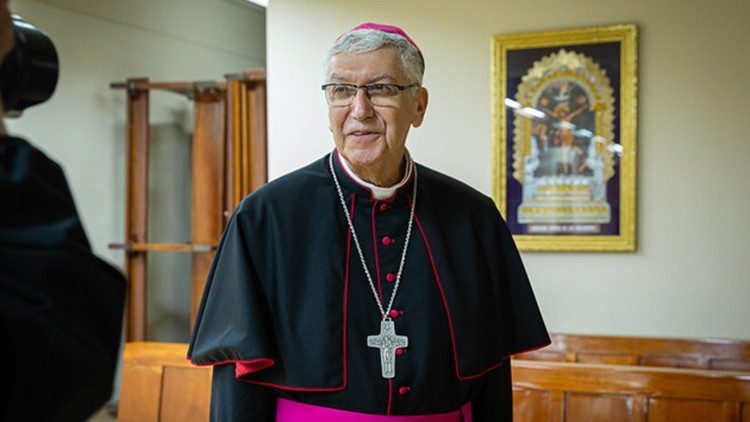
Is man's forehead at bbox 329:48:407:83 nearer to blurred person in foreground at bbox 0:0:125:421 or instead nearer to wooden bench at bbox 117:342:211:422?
blurred person in foreground at bbox 0:0:125:421

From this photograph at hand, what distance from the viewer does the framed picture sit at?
465 cm

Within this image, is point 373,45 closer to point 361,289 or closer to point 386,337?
point 361,289

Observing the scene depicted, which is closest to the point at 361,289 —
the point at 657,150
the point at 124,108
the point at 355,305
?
the point at 355,305

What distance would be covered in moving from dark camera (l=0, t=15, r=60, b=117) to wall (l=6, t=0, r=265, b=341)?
186 inches

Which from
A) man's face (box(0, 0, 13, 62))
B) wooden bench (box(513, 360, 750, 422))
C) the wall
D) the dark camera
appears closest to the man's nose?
the dark camera

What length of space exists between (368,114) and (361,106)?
0.03 m

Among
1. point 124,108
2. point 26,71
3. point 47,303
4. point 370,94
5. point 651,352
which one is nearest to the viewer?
point 47,303

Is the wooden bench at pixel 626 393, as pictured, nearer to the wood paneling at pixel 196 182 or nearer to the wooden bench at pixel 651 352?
the wooden bench at pixel 651 352

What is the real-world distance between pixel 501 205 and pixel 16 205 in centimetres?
414

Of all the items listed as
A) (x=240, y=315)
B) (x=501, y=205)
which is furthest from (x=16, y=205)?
(x=501, y=205)

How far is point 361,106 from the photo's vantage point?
2.26 metres

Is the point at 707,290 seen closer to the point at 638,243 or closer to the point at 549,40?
the point at 638,243

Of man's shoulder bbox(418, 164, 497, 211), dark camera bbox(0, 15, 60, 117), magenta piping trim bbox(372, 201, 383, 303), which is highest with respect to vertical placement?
dark camera bbox(0, 15, 60, 117)

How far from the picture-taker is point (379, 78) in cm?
230
